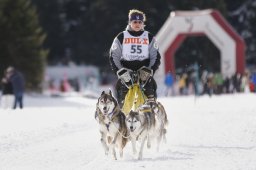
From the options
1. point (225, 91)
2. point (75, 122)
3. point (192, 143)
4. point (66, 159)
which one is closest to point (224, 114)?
point (75, 122)

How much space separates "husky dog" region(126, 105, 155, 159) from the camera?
9602mm

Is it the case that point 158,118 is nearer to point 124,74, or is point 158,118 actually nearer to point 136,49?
point 124,74

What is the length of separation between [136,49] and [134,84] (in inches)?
21.4

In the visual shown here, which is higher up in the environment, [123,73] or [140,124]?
[123,73]

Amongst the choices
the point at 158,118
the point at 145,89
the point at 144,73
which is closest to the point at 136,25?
the point at 144,73

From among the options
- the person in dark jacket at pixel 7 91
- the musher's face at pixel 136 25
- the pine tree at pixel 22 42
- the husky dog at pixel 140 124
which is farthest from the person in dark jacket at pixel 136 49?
the pine tree at pixel 22 42

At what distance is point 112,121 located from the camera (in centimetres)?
967

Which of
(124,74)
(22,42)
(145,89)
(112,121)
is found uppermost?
(22,42)

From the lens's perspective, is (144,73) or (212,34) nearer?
(144,73)

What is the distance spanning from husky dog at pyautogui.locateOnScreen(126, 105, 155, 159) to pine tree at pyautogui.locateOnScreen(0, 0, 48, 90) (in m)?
36.7

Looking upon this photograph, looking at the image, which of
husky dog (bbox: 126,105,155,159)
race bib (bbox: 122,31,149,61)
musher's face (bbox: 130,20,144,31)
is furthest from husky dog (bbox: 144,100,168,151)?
musher's face (bbox: 130,20,144,31)

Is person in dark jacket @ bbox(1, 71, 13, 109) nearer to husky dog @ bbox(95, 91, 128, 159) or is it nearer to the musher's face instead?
the musher's face

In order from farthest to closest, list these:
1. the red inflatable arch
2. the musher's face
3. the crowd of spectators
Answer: the red inflatable arch < the crowd of spectators < the musher's face

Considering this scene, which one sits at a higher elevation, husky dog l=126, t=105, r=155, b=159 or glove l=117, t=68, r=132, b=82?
glove l=117, t=68, r=132, b=82
